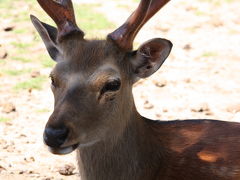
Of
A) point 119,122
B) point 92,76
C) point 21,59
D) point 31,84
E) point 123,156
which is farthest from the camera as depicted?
point 21,59

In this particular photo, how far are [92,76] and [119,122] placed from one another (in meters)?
0.48

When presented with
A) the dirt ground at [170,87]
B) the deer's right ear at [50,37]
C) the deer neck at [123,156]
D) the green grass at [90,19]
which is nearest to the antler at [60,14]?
the deer's right ear at [50,37]

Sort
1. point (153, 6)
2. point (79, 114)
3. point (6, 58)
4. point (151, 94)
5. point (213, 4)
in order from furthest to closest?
point (213, 4) < point (6, 58) < point (151, 94) < point (153, 6) < point (79, 114)

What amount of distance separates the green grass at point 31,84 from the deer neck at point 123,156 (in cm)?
394

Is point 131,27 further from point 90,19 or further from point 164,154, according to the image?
point 90,19

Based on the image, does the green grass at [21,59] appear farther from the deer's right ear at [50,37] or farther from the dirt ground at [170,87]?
the deer's right ear at [50,37]

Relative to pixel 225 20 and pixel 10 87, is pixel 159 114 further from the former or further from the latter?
pixel 225 20

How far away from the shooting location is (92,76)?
4.80 m

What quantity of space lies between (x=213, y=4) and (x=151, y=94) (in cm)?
401

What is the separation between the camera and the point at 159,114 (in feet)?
27.7

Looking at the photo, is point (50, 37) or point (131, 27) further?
point (50, 37)

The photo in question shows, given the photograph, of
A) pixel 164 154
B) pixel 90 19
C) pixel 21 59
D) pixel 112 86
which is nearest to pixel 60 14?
pixel 112 86

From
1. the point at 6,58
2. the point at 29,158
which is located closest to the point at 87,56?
the point at 29,158

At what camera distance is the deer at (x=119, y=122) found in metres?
4.75
